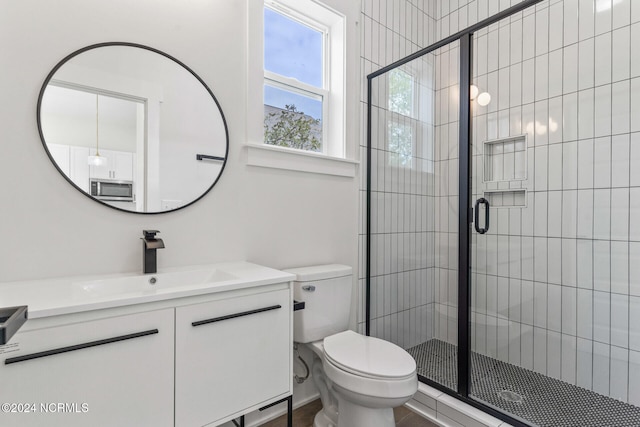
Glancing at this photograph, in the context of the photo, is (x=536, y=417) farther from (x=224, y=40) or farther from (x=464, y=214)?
(x=224, y=40)

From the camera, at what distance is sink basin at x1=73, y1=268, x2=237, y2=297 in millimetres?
1133

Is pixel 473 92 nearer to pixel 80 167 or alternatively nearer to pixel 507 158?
pixel 507 158

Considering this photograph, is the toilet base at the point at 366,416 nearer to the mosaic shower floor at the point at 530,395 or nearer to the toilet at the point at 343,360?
the toilet at the point at 343,360

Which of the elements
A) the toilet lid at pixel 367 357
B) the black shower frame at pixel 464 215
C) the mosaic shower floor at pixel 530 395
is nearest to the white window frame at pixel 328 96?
the black shower frame at pixel 464 215

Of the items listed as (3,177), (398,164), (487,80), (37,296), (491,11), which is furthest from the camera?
(491,11)

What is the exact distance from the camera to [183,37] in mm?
1459

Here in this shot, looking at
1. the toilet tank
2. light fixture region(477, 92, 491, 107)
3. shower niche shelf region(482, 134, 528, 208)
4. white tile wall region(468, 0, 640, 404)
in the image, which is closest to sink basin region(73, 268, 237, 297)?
the toilet tank

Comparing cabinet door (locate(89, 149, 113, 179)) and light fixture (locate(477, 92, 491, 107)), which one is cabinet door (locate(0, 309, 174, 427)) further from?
light fixture (locate(477, 92, 491, 107))

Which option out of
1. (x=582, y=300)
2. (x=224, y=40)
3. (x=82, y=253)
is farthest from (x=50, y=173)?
(x=582, y=300)

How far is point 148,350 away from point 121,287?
351 millimetres

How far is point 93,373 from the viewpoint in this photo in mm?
892

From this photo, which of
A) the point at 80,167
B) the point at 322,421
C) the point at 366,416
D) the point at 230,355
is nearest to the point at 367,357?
the point at 366,416

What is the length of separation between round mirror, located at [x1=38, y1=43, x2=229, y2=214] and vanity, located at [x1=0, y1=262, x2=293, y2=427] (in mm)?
374

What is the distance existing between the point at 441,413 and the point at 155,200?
1787mm
